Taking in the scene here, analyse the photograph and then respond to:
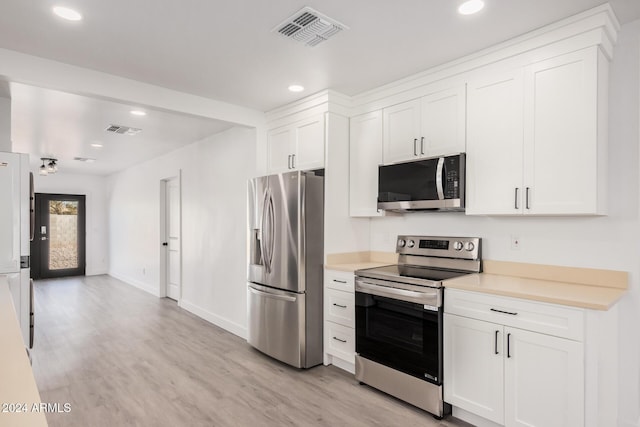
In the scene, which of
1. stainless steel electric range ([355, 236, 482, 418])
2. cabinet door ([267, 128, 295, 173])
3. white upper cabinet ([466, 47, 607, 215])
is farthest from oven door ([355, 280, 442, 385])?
cabinet door ([267, 128, 295, 173])

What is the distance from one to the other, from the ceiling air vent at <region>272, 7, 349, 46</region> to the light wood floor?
2.56m

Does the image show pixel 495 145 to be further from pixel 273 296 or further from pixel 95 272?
pixel 95 272

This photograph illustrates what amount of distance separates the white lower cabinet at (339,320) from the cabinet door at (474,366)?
3.04 feet

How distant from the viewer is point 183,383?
313 centimetres

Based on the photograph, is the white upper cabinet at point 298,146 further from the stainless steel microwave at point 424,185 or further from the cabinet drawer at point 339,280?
the cabinet drawer at point 339,280

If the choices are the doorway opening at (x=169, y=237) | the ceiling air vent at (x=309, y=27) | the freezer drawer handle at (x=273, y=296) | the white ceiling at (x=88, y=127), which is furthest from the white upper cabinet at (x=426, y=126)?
the doorway opening at (x=169, y=237)

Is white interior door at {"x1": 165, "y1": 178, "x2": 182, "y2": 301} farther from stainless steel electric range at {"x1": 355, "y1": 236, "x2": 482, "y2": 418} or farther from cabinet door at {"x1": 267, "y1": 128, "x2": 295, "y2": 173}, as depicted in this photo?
stainless steel electric range at {"x1": 355, "y1": 236, "x2": 482, "y2": 418}

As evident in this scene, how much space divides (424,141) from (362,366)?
187 cm

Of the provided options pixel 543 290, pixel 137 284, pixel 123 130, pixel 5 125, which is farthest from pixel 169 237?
pixel 543 290

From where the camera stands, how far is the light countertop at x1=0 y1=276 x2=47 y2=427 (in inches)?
33.7

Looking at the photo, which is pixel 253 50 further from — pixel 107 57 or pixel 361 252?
pixel 361 252

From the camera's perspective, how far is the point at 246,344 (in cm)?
412

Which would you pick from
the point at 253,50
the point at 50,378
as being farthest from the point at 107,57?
the point at 50,378

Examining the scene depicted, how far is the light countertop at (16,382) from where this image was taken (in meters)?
0.86
